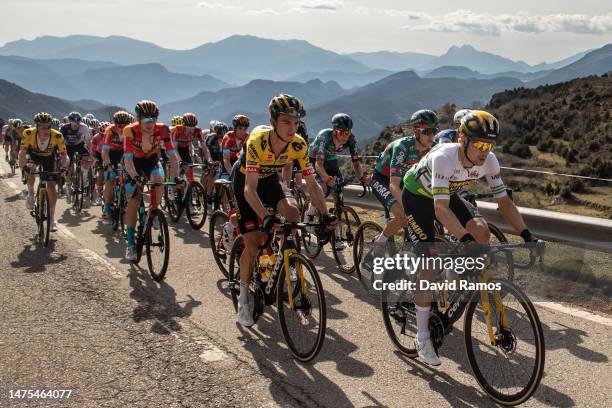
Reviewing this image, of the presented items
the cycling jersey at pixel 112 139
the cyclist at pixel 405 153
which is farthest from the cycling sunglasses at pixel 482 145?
the cycling jersey at pixel 112 139

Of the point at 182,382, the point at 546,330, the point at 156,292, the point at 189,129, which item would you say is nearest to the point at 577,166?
the point at 189,129

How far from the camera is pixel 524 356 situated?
3.82 meters

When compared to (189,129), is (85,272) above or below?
below

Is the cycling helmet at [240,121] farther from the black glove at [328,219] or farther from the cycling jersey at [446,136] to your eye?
the black glove at [328,219]

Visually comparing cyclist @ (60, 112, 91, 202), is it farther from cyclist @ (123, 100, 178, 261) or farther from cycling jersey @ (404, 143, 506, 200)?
cycling jersey @ (404, 143, 506, 200)

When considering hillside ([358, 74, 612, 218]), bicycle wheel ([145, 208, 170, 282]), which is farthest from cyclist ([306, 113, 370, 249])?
hillside ([358, 74, 612, 218])

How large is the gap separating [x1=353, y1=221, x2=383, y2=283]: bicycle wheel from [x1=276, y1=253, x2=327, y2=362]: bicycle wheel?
194 cm

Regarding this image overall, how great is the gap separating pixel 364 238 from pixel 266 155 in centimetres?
220

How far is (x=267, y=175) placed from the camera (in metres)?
5.62

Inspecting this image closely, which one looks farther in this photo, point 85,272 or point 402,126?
point 402,126

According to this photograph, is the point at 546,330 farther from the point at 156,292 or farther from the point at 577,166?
the point at 577,166

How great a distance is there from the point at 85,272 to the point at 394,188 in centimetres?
464

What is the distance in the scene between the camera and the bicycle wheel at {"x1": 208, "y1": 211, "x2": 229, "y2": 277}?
287 inches

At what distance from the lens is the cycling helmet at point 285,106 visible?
500cm
